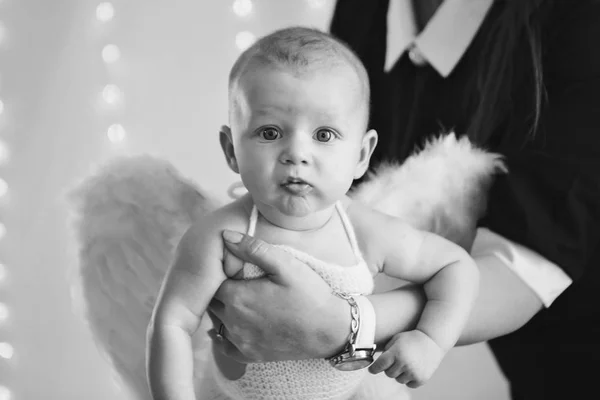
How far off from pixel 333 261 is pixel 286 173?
0.52ft

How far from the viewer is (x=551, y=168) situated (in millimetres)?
1021

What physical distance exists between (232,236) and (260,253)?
0.16ft

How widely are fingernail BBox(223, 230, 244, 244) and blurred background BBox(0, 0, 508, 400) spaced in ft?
2.49

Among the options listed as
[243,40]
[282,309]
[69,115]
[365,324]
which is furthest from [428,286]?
[69,115]

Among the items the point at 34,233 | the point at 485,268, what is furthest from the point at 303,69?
the point at 34,233

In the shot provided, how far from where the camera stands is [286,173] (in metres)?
0.76

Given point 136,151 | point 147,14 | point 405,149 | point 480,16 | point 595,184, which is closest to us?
point 595,184

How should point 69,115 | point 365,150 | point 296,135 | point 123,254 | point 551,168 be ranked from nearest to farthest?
point 296,135, point 365,150, point 551,168, point 123,254, point 69,115

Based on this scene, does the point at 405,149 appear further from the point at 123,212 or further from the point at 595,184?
the point at 123,212

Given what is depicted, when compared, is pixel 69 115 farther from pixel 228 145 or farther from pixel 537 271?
pixel 537 271

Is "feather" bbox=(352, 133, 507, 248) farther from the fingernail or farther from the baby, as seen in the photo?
the fingernail

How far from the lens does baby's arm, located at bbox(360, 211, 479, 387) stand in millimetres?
833

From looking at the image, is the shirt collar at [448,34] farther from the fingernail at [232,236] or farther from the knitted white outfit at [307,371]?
the fingernail at [232,236]

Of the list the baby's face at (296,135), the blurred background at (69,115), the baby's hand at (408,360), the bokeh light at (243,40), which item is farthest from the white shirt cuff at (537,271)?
the bokeh light at (243,40)
